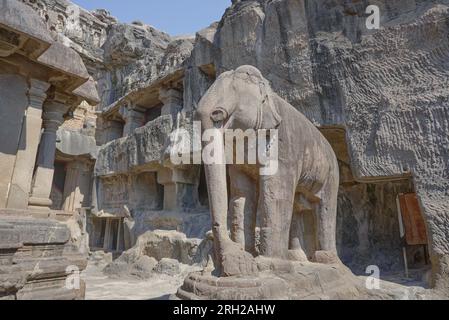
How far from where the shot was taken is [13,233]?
3.31m

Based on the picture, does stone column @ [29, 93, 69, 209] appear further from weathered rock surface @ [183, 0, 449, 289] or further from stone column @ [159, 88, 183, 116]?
stone column @ [159, 88, 183, 116]

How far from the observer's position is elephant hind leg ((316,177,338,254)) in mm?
3182

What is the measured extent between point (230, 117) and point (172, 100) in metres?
8.39

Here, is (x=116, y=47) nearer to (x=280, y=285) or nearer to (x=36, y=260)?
(x=36, y=260)

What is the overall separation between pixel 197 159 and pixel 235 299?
6601mm

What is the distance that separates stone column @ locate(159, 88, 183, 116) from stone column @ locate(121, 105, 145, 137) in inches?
79.0

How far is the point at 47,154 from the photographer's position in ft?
16.8

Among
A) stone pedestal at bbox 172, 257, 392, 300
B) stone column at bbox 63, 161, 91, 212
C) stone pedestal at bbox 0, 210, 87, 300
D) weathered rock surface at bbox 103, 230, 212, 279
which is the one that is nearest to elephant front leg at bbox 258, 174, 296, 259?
stone pedestal at bbox 172, 257, 392, 300

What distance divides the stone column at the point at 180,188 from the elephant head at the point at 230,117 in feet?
21.1

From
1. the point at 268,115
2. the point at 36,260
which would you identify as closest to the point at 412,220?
the point at 268,115

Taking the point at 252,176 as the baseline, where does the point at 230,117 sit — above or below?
above

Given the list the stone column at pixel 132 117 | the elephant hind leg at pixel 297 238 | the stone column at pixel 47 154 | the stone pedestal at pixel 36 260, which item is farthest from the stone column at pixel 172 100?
the elephant hind leg at pixel 297 238
